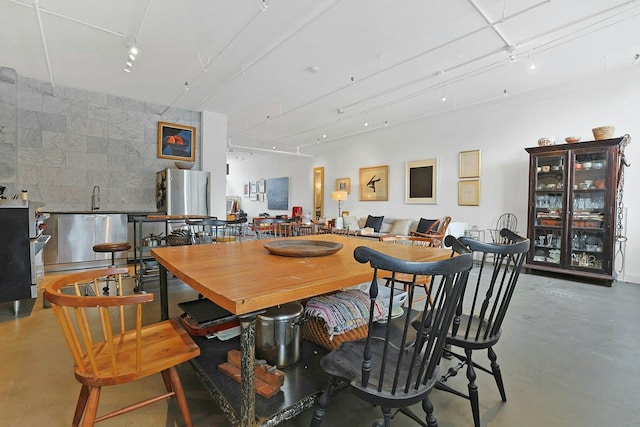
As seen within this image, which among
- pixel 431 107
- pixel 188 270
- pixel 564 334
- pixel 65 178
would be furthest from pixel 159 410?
pixel 431 107

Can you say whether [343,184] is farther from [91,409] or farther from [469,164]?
[91,409]

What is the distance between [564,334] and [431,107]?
198 inches

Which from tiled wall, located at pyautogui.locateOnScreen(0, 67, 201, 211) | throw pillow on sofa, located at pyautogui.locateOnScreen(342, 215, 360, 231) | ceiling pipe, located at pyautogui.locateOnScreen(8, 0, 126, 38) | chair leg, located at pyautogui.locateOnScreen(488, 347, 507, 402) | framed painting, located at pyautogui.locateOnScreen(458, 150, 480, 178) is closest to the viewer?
chair leg, located at pyautogui.locateOnScreen(488, 347, 507, 402)

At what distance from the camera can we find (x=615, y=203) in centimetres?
424

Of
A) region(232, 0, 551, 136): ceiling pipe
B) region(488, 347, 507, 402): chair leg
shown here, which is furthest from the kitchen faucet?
region(488, 347, 507, 402): chair leg

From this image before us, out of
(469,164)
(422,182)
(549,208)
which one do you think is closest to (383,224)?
(422,182)

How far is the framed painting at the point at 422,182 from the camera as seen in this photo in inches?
273

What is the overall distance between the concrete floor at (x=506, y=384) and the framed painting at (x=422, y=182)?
4208 mm

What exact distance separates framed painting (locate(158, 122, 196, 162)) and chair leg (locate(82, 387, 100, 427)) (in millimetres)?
5962

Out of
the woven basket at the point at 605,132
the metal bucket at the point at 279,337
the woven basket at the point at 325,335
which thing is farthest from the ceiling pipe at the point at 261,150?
the metal bucket at the point at 279,337

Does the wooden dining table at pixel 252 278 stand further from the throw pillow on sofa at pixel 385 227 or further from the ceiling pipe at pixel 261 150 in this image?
the ceiling pipe at pixel 261 150

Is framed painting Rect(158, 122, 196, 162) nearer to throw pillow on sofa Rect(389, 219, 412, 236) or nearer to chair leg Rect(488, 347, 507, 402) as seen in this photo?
throw pillow on sofa Rect(389, 219, 412, 236)

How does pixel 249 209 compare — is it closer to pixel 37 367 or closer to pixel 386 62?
pixel 386 62

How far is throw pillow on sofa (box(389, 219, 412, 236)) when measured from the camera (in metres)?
6.88
